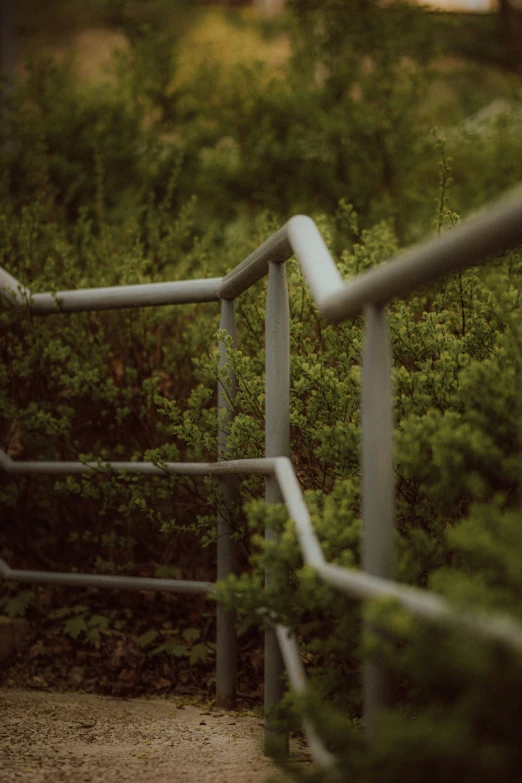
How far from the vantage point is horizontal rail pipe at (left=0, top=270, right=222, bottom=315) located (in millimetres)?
2988

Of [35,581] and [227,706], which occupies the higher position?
[35,581]

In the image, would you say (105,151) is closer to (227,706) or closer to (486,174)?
(486,174)

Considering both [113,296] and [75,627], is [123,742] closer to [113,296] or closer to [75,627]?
[75,627]

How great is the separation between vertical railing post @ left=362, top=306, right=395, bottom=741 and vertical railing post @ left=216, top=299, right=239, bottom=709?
1.26 metres

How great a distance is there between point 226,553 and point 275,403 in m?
0.79

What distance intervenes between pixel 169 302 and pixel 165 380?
70cm

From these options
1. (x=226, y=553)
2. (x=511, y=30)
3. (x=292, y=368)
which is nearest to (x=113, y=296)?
(x=292, y=368)

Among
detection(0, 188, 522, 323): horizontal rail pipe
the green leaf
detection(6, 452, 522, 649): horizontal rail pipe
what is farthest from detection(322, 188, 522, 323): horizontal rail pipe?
the green leaf

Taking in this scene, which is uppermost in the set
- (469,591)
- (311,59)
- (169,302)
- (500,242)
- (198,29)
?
(198,29)

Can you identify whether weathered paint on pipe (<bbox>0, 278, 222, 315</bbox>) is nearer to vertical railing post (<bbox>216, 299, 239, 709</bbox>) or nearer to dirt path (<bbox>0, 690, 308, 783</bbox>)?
vertical railing post (<bbox>216, 299, 239, 709</bbox>)

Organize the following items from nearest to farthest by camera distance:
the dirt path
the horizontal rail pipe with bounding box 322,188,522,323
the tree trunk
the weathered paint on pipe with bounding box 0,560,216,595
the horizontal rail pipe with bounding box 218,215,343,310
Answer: the horizontal rail pipe with bounding box 322,188,522,323
the horizontal rail pipe with bounding box 218,215,343,310
the dirt path
the weathered paint on pipe with bounding box 0,560,216,595
the tree trunk

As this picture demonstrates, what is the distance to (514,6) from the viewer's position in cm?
1066

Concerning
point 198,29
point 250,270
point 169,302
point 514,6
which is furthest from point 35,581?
point 514,6

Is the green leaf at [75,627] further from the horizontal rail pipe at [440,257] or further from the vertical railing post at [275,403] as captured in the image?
the horizontal rail pipe at [440,257]
